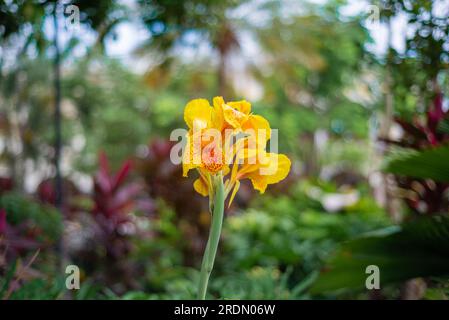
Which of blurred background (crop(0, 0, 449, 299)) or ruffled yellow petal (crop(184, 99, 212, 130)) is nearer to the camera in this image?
ruffled yellow petal (crop(184, 99, 212, 130))

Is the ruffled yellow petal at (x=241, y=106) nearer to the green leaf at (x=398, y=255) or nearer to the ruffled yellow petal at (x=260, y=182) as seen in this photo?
the ruffled yellow petal at (x=260, y=182)

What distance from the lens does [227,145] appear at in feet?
3.00

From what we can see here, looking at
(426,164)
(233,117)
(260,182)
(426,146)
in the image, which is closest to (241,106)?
(233,117)

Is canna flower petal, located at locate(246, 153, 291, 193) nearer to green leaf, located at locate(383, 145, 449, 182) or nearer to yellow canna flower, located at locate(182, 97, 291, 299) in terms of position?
yellow canna flower, located at locate(182, 97, 291, 299)

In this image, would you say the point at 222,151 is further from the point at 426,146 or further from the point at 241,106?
the point at 426,146

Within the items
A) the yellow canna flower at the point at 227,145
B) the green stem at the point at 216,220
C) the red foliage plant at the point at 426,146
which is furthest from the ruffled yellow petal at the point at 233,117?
the red foliage plant at the point at 426,146

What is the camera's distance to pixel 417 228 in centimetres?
108

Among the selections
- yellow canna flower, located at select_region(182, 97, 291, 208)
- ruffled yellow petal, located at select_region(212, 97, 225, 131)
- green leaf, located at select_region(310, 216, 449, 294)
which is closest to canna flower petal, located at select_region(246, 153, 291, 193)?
yellow canna flower, located at select_region(182, 97, 291, 208)

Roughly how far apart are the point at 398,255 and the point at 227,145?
1.58 ft

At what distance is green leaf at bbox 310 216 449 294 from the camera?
108 centimetres

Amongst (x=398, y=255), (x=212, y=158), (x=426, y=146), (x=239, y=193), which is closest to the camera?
(x=212, y=158)
